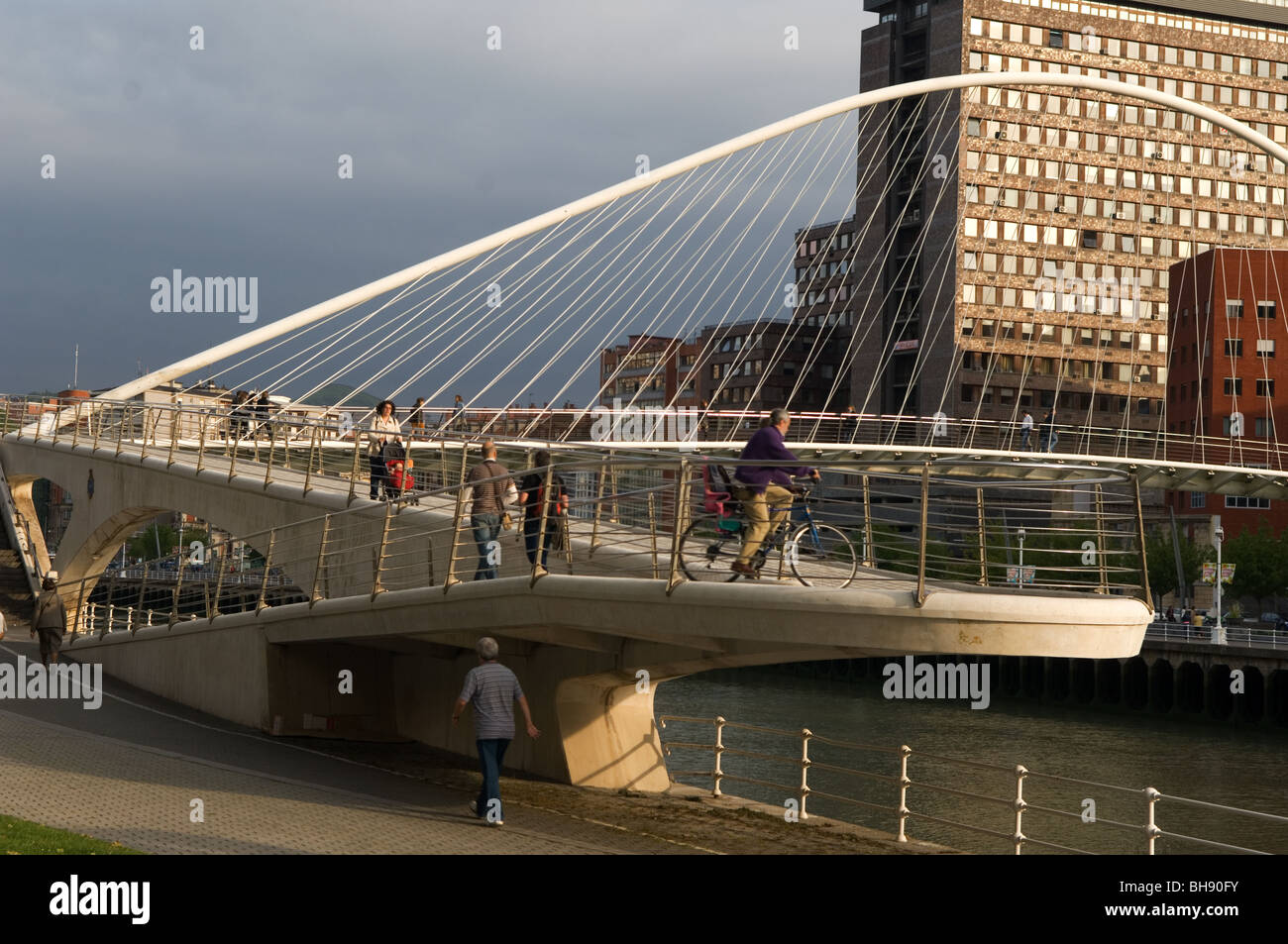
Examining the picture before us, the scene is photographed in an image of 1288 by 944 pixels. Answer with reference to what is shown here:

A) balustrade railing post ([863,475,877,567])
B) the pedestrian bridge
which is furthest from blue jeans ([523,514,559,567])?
balustrade railing post ([863,475,877,567])

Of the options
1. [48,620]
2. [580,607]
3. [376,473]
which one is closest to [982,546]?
[580,607]

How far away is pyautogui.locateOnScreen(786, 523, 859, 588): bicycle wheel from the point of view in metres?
12.0

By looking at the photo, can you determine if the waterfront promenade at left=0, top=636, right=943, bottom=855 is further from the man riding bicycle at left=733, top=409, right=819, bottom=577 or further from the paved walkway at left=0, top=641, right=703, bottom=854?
the man riding bicycle at left=733, top=409, right=819, bottom=577

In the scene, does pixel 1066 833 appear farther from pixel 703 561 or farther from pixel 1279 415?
pixel 1279 415

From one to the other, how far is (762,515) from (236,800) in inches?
208

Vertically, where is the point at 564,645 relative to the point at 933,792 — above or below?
above

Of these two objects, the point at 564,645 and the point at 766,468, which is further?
the point at 564,645

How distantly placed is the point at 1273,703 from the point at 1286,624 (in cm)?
1212

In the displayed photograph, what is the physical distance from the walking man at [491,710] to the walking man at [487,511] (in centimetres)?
202

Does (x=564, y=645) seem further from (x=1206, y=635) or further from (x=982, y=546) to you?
(x=1206, y=635)

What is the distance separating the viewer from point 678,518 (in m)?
12.1

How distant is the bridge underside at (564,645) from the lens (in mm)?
11203
